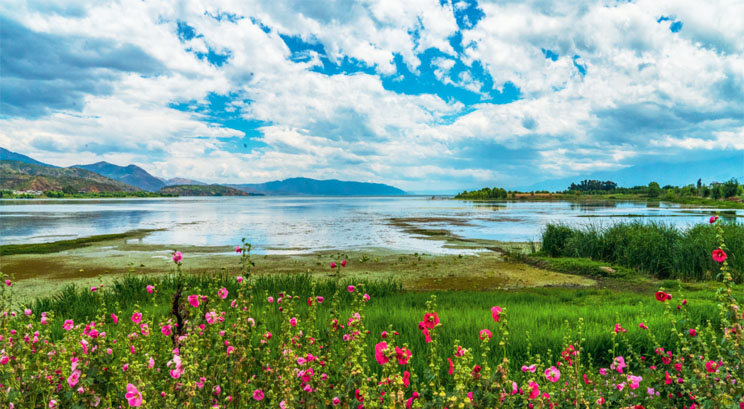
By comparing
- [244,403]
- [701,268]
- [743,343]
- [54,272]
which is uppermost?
[743,343]

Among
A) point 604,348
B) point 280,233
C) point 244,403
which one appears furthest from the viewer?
point 280,233

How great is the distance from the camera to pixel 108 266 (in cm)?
2162

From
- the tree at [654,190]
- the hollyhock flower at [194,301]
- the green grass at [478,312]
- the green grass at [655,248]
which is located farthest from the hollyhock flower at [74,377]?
the tree at [654,190]

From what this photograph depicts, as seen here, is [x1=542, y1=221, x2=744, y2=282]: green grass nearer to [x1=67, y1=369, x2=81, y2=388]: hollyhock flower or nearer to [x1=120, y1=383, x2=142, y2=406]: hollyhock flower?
[x1=120, y1=383, x2=142, y2=406]: hollyhock flower

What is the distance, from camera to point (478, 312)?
9758mm

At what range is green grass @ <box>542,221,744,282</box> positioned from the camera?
17.3 meters

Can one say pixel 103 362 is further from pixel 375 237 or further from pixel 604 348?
pixel 375 237

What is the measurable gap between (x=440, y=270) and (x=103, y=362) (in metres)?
17.5

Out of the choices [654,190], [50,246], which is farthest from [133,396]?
[654,190]

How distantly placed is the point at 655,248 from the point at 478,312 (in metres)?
14.7

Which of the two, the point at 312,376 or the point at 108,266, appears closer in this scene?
the point at 312,376

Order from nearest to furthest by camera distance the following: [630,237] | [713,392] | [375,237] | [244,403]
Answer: [244,403] → [713,392] → [630,237] → [375,237]

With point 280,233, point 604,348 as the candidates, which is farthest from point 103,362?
point 280,233

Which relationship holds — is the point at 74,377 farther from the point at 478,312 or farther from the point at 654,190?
the point at 654,190
